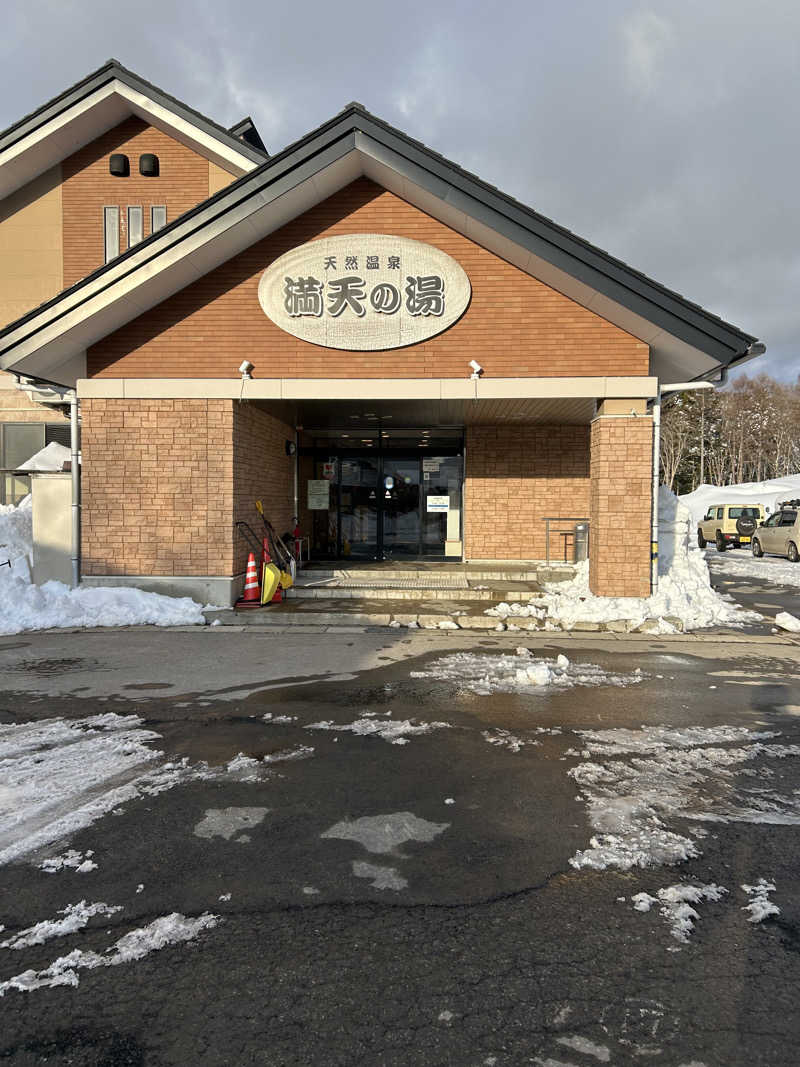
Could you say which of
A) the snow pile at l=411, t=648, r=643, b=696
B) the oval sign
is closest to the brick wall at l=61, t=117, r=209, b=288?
the oval sign

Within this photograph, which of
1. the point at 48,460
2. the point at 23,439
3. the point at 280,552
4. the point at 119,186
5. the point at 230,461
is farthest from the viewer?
the point at 23,439

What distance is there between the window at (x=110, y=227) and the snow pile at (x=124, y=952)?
18275 millimetres

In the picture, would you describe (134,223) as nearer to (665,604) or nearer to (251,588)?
(251,588)

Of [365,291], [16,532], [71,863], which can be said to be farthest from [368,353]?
[71,863]

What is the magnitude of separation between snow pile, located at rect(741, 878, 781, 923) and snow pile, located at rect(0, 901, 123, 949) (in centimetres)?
285

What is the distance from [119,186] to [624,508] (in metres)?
15.3

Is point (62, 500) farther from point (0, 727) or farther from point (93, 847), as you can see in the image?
point (93, 847)

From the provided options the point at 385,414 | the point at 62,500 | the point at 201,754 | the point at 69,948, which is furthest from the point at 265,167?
the point at 69,948

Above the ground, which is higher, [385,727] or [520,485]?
[520,485]

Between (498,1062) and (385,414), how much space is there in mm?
12980

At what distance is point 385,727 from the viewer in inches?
221

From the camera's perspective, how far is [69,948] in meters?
2.78

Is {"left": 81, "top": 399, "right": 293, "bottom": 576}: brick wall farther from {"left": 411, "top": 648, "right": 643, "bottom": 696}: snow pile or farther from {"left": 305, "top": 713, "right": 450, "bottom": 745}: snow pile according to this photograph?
{"left": 305, "top": 713, "right": 450, "bottom": 745}: snow pile

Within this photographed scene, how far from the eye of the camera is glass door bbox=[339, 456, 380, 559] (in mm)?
17094
